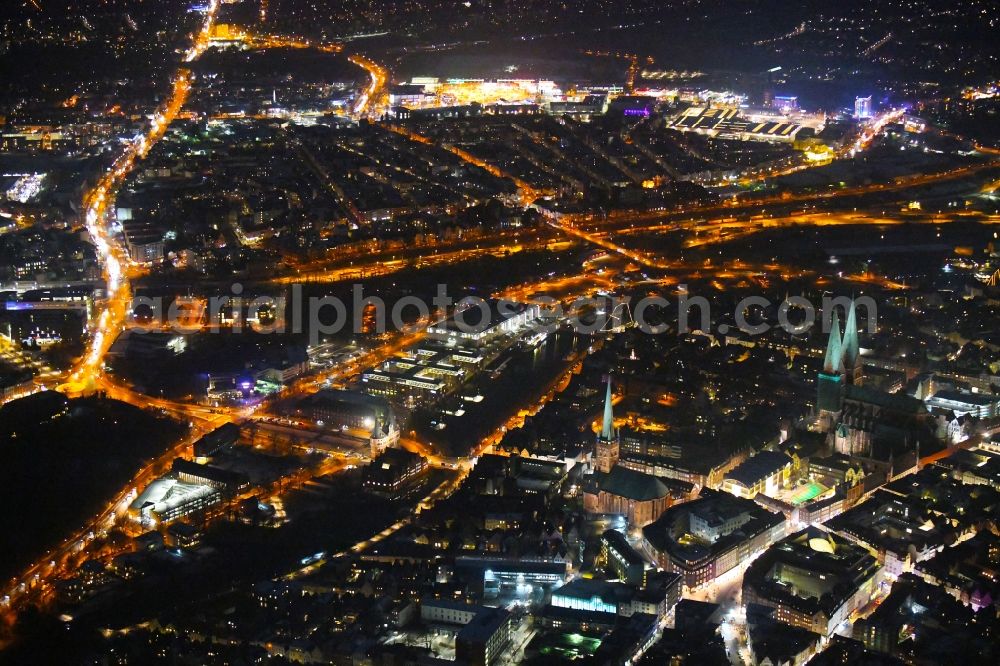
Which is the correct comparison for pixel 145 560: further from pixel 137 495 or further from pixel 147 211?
pixel 147 211

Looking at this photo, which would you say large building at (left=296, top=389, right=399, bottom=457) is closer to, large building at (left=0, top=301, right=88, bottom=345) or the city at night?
the city at night

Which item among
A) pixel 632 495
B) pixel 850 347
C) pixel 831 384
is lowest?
pixel 632 495

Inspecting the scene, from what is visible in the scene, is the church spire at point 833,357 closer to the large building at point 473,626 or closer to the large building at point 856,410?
the large building at point 856,410

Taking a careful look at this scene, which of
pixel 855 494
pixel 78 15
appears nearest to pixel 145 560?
pixel 855 494

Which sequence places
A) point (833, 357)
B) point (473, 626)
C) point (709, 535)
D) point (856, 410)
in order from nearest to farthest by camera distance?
point (473, 626), point (709, 535), point (856, 410), point (833, 357)

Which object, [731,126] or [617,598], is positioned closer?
[617,598]

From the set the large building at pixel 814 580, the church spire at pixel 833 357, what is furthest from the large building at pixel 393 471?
the church spire at pixel 833 357

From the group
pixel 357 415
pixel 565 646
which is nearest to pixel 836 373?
pixel 357 415

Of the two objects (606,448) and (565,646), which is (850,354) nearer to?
(606,448)
